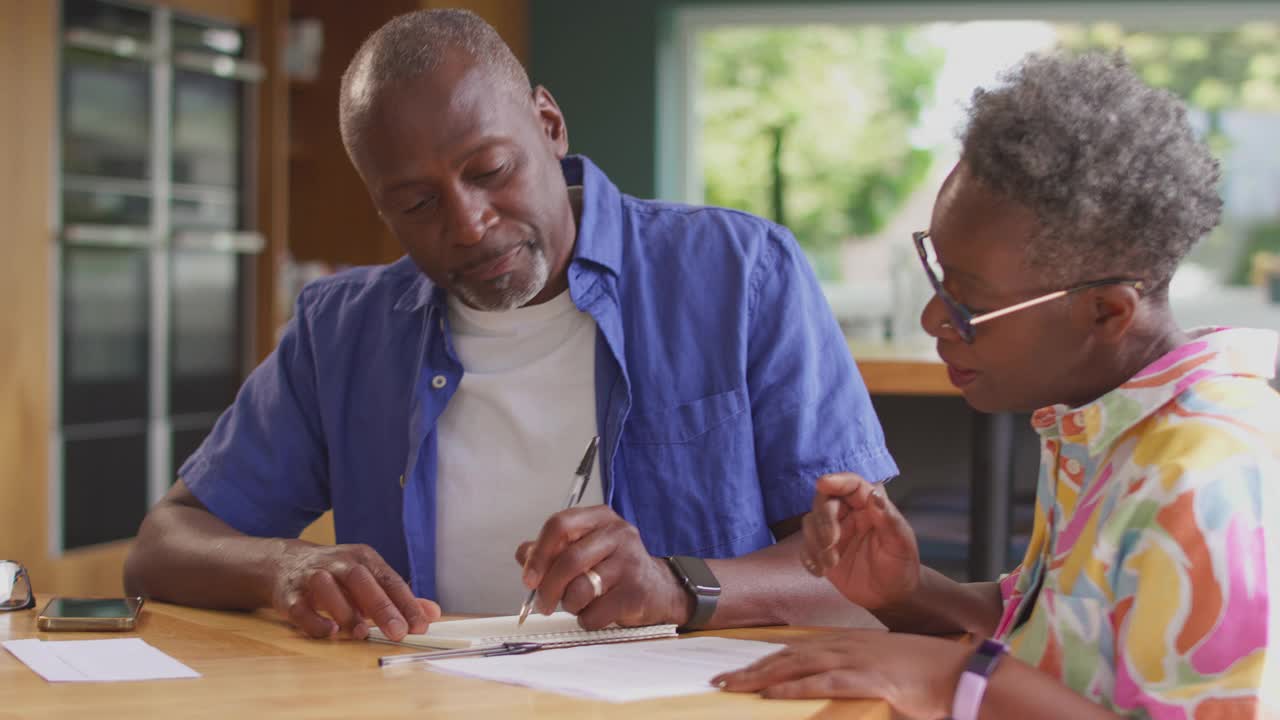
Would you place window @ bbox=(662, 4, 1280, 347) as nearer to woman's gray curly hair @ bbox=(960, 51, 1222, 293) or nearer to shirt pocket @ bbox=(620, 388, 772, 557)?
shirt pocket @ bbox=(620, 388, 772, 557)

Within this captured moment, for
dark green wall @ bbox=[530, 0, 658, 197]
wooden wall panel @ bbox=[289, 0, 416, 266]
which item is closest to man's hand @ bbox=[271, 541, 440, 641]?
wooden wall panel @ bbox=[289, 0, 416, 266]

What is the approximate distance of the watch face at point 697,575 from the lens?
128 centimetres

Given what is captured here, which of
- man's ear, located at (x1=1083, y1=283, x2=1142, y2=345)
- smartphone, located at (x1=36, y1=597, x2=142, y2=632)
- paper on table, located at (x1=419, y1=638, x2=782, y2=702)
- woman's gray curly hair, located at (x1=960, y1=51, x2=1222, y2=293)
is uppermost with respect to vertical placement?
woman's gray curly hair, located at (x1=960, y1=51, x2=1222, y2=293)

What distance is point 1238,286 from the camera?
5891 mm

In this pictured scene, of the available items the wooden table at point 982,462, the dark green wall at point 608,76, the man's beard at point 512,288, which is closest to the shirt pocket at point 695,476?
the man's beard at point 512,288

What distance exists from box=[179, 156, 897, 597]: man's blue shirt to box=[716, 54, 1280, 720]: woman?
35 centimetres

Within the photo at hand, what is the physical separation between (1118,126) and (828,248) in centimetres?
523

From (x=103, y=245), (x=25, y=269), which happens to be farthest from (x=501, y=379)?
(x=103, y=245)

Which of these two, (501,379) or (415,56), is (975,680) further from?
(415,56)

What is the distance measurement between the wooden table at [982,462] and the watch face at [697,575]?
48.7 inches

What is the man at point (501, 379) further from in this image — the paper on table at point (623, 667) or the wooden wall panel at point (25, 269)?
the wooden wall panel at point (25, 269)

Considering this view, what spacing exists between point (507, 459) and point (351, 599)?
39 centimetres

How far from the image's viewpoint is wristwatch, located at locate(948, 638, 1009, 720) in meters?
0.97

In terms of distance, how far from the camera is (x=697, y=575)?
129 cm
